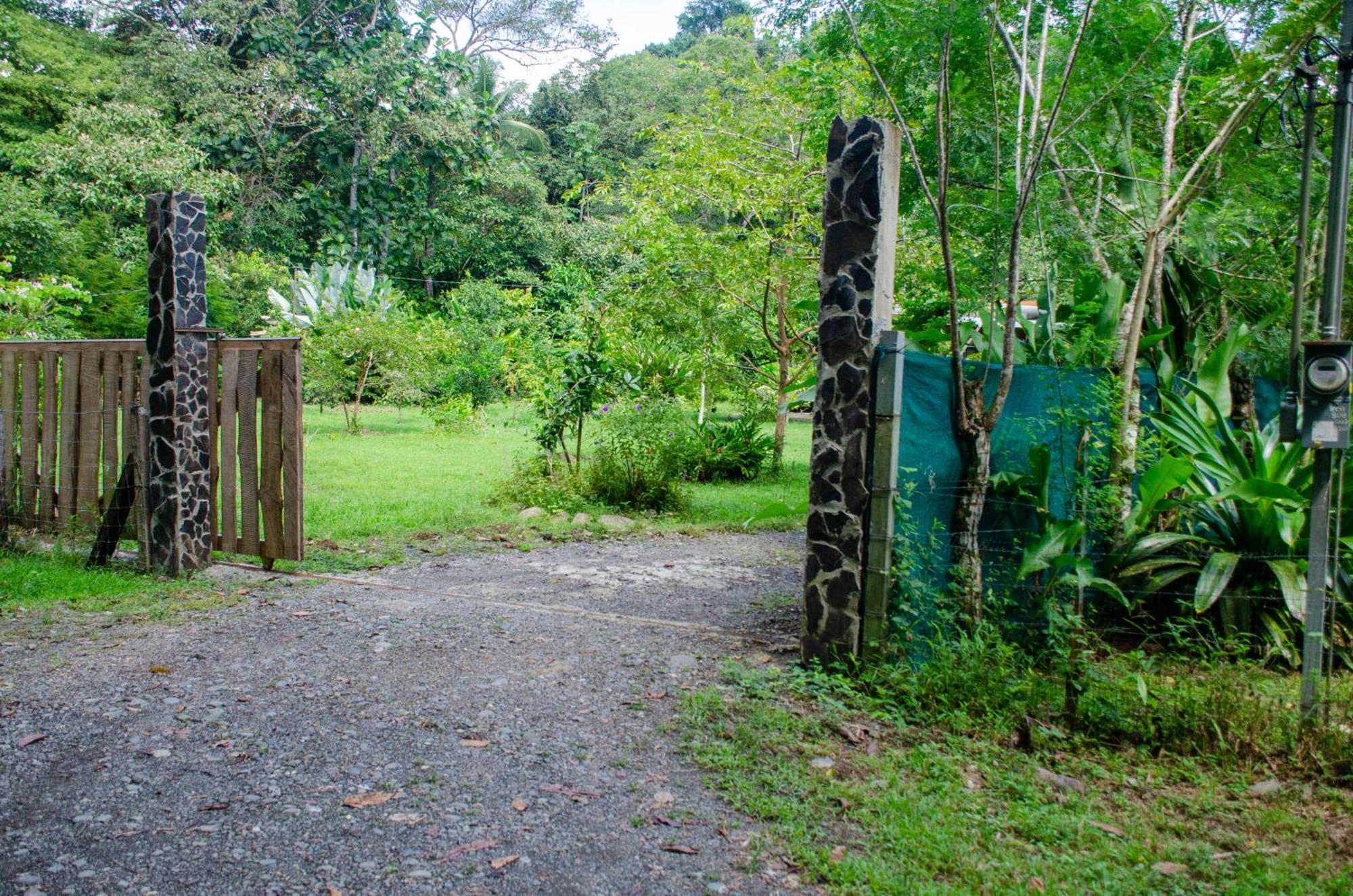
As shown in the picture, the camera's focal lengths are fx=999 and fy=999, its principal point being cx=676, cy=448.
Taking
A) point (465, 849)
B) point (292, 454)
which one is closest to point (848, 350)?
point (465, 849)

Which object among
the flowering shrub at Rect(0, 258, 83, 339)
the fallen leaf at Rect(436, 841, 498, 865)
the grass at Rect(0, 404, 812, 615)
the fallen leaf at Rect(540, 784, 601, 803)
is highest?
the flowering shrub at Rect(0, 258, 83, 339)

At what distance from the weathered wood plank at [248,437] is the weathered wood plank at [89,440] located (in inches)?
51.9

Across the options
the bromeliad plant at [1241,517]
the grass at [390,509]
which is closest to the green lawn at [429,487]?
the grass at [390,509]

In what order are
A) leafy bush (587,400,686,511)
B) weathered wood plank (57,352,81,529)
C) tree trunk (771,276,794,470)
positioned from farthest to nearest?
tree trunk (771,276,794,470), leafy bush (587,400,686,511), weathered wood plank (57,352,81,529)

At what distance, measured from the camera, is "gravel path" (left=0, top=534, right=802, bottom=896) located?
122 inches

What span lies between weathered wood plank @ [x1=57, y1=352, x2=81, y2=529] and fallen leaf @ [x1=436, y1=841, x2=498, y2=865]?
236 inches

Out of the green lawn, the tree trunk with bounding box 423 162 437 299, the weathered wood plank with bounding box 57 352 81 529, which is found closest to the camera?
the weathered wood plank with bounding box 57 352 81 529

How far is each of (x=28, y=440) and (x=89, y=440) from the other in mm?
731

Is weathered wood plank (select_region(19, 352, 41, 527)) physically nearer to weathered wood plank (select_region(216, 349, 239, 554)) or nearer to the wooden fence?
the wooden fence

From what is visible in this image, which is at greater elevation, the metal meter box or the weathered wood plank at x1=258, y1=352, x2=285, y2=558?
the metal meter box

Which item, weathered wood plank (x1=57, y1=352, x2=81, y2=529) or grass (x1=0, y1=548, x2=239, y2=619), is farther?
weathered wood plank (x1=57, y1=352, x2=81, y2=529)

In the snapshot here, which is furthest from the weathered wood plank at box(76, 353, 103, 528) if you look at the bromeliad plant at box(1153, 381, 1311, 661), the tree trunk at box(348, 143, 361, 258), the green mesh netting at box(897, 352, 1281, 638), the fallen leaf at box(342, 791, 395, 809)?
the tree trunk at box(348, 143, 361, 258)

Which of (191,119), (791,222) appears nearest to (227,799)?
(791,222)

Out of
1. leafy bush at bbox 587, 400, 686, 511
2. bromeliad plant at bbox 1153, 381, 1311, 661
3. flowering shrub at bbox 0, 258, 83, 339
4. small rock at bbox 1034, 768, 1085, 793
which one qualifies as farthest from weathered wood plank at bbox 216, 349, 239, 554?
bromeliad plant at bbox 1153, 381, 1311, 661
